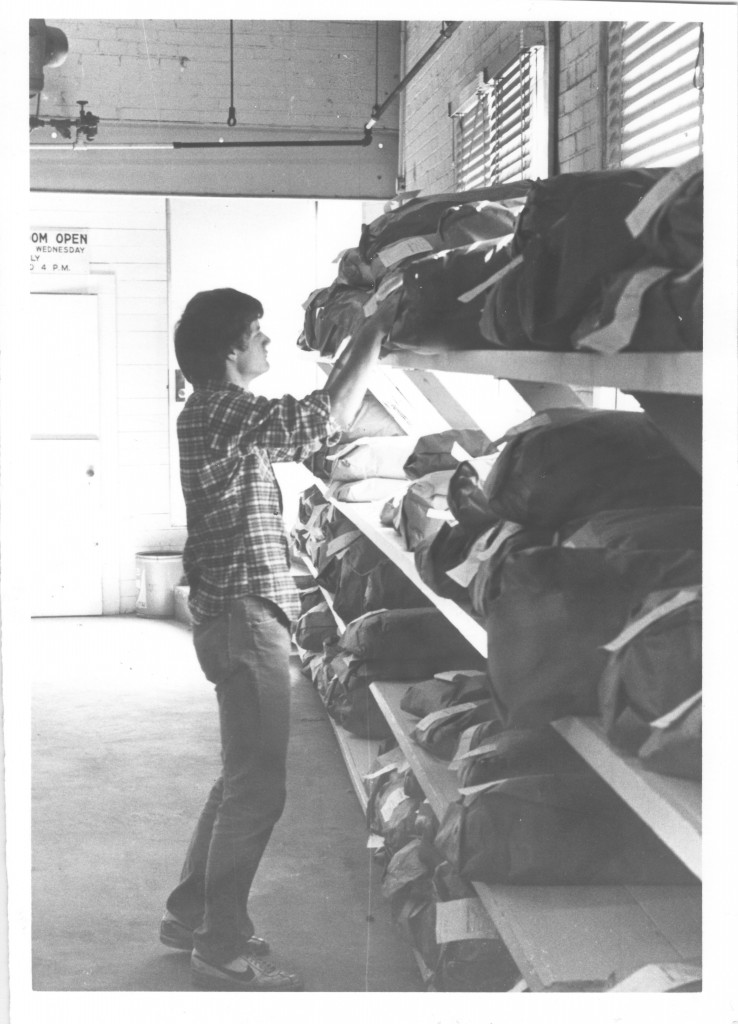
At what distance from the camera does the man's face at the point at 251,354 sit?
246 cm

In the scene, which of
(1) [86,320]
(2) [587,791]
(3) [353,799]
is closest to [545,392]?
(2) [587,791]

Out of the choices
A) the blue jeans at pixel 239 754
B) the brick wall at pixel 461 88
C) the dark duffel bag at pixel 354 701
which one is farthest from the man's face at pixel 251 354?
the dark duffel bag at pixel 354 701

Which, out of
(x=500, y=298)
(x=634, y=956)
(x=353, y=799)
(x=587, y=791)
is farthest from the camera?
(x=353, y=799)

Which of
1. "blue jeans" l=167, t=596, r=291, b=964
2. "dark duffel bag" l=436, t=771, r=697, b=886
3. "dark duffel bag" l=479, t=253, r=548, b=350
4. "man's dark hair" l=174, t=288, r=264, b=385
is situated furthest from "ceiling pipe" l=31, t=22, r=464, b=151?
"dark duffel bag" l=436, t=771, r=697, b=886

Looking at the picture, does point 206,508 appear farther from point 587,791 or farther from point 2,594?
point 587,791

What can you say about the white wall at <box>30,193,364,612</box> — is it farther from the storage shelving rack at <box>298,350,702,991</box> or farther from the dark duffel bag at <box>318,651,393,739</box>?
the dark duffel bag at <box>318,651,393,739</box>

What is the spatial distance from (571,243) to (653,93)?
1.33 metres

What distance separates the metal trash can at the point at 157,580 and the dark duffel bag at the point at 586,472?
1.01 m

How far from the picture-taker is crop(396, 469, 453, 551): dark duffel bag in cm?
271

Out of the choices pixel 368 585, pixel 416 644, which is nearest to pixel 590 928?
pixel 416 644

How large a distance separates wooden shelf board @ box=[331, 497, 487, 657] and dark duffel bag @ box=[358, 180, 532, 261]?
0.78m

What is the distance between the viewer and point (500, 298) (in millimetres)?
1682

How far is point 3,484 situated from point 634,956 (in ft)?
4.36

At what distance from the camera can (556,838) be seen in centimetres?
201
